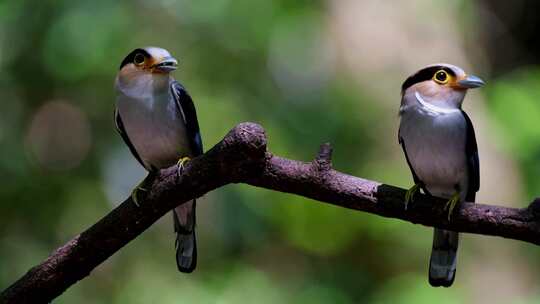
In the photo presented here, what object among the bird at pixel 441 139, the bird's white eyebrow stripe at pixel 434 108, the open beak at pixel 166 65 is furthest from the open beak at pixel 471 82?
the open beak at pixel 166 65

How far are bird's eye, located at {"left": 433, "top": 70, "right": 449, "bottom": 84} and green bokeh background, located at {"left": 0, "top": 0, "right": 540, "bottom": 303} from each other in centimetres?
208

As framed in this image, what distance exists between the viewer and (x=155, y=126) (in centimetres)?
438

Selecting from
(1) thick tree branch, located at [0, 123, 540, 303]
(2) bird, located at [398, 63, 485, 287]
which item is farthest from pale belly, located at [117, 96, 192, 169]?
(2) bird, located at [398, 63, 485, 287]

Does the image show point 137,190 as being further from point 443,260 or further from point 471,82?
point 471,82

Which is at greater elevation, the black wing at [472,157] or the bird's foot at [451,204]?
the bird's foot at [451,204]

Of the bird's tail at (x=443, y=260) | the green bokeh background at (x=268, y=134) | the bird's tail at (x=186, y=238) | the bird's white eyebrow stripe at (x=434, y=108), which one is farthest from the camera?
the green bokeh background at (x=268, y=134)

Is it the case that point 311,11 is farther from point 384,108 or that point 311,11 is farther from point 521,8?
point 521,8

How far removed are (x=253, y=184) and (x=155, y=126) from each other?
3.65 ft

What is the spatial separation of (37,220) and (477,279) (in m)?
3.34

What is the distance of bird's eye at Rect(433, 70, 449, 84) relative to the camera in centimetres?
Answer: 416

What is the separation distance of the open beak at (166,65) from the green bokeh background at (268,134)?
6.97 feet

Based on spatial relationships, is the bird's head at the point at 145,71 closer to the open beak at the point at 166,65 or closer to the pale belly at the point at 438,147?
the open beak at the point at 166,65

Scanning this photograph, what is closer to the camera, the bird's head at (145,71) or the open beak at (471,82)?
the open beak at (471,82)

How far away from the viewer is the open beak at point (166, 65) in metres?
4.12
